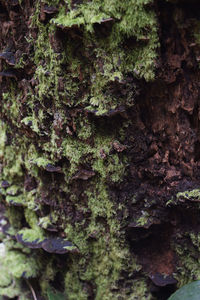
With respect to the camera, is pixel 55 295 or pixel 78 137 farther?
pixel 55 295

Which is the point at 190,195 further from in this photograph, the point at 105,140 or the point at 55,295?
the point at 55,295

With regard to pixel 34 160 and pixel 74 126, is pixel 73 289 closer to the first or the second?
pixel 34 160

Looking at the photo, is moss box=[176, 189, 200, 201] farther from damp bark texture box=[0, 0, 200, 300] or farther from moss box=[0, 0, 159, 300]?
moss box=[0, 0, 159, 300]

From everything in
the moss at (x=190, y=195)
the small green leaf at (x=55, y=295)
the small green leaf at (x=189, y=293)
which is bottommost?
the small green leaf at (x=55, y=295)

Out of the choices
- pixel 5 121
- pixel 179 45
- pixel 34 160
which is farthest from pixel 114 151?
pixel 5 121

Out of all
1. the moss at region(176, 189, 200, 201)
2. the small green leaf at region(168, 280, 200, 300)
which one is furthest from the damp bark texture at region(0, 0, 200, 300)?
the small green leaf at region(168, 280, 200, 300)

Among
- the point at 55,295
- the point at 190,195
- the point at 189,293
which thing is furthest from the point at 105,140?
the point at 55,295

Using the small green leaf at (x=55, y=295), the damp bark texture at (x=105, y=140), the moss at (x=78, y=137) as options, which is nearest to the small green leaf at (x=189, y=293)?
the damp bark texture at (x=105, y=140)

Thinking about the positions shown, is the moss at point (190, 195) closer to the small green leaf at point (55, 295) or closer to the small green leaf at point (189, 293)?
the small green leaf at point (189, 293)
